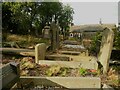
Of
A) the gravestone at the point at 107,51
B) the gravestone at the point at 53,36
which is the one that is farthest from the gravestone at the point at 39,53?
the gravestone at the point at 53,36

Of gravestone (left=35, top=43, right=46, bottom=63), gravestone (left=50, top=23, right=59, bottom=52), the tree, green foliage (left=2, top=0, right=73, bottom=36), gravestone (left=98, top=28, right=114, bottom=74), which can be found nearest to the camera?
gravestone (left=98, top=28, right=114, bottom=74)

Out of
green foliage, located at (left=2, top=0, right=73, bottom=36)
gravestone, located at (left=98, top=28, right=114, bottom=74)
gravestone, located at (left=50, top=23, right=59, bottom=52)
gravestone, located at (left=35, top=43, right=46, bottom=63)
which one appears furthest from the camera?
green foliage, located at (left=2, top=0, right=73, bottom=36)

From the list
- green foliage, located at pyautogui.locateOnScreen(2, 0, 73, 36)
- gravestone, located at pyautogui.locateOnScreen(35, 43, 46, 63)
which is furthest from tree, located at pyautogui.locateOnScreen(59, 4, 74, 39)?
gravestone, located at pyautogui.locateOnScreen(35, 43, 46, 63)

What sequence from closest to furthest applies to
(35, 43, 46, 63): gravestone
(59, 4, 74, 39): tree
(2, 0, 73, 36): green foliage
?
1. (35, 43, 46, 63): gravestone
2. (2, 0, 73, 36): green foliage
3. (59, 4, 74, 39): tree

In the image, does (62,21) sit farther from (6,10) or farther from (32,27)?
(6,10)

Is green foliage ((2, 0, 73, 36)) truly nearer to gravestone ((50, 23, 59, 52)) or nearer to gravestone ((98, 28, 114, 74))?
gravestone ((50, 23, 59, 52))

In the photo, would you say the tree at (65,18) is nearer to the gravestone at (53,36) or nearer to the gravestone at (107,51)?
the gravestone at (53,36)

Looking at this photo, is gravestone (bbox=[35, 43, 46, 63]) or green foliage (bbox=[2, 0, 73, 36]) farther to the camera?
green foliage (bbox=[2, 0, 73, 36])

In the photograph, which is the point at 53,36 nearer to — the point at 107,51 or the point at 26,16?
the point at 107,51

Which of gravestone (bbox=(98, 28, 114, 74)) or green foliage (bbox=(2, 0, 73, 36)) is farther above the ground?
green foliage (bbox=(2, 0, 73, 36))

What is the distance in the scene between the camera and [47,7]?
129ft

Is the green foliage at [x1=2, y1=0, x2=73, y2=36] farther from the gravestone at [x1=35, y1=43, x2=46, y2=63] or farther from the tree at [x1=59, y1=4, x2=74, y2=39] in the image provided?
the gravestone at [x1=35, y1=43, x2=46, y2=63]

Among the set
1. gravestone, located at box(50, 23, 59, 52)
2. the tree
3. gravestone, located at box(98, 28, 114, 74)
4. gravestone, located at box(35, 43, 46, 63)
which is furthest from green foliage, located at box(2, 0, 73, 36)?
gravestone, located at box(98, 28, 114, 74)

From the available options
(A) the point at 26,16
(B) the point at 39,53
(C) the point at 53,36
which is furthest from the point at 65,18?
(B) the point at 39,53
